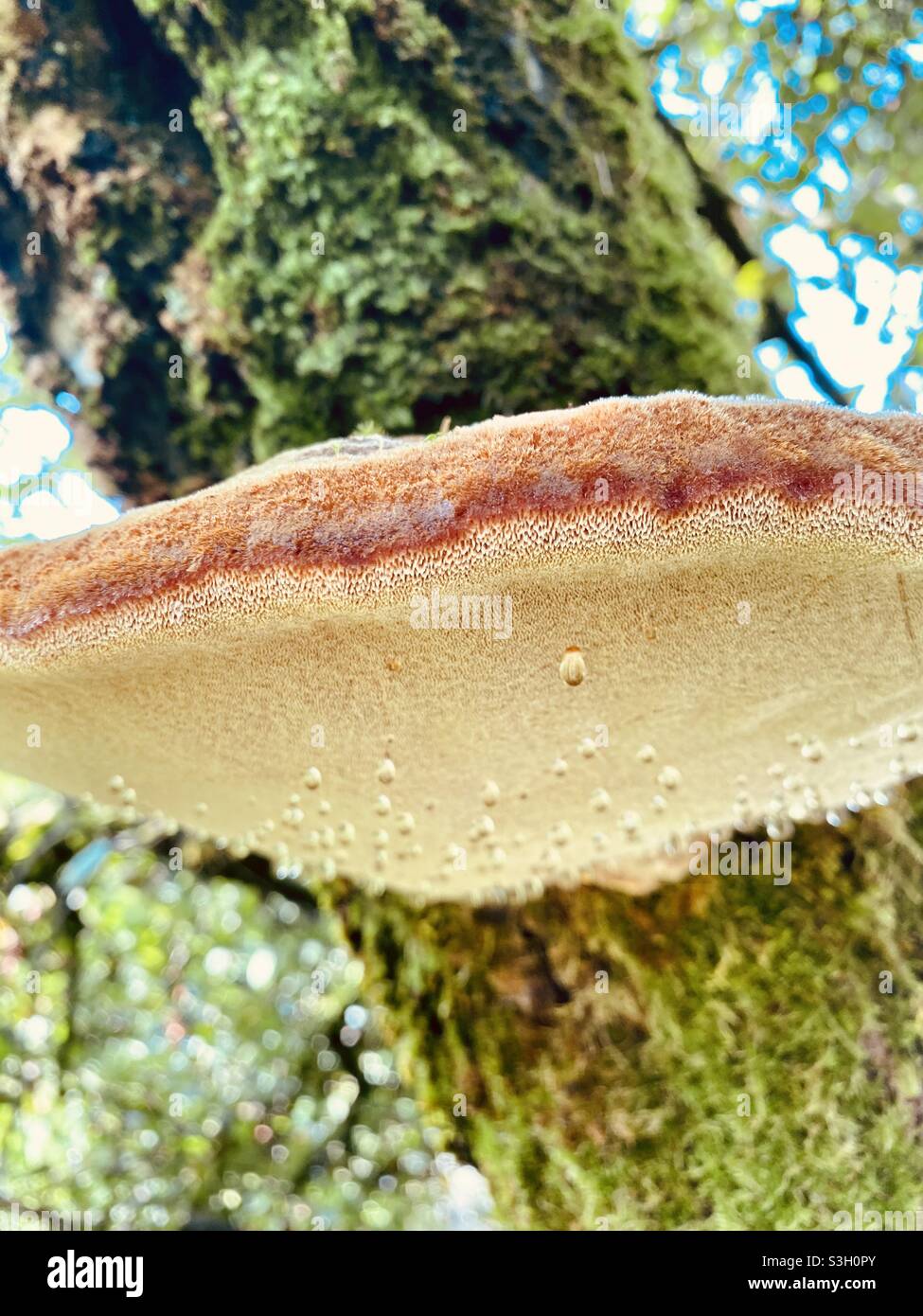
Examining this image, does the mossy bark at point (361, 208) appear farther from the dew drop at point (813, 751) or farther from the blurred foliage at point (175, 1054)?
the blurred foliage at point (175, 1054)

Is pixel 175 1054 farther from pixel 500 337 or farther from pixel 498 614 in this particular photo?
pixel 498 614

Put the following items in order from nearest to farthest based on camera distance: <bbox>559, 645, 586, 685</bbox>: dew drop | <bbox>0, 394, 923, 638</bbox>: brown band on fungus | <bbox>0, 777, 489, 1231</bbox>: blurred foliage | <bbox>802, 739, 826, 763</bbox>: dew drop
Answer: <bbox>0, 394, 923, 638</bbox>: brown band on fungus, <bbox>559, 645, 586, 685</bbox>: dew drop, <bbox>802, 739, 826, 763</bbox>: dew drop, <bbox>0, 777, 489, 1231</bbox>: blurred foliage

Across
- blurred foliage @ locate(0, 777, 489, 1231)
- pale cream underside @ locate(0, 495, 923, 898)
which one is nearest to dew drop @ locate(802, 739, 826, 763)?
pale cream underside @ locate(0, 495, 923, 898)

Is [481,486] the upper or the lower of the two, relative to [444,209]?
lower

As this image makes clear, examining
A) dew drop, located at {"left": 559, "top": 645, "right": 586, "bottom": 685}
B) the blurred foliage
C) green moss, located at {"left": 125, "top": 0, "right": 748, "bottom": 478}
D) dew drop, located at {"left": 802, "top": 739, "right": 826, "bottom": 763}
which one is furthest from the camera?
the blurred foliage

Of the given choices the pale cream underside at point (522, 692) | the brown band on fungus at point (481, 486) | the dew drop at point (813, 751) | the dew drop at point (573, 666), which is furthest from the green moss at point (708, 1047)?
the brown band on fungus at point (481, 486)

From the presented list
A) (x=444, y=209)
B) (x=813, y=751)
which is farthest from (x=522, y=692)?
(x=444, y=209)

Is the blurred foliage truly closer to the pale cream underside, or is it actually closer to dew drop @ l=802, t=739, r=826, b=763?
the pale cream underside
